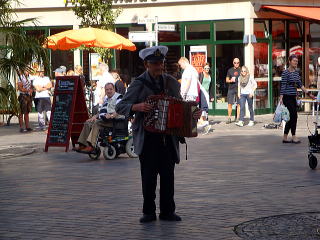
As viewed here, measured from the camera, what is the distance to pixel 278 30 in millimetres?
29734

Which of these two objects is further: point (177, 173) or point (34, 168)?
point (34, 168)

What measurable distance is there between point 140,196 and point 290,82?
25.5 feet

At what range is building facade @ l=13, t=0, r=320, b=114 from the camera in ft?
94.3

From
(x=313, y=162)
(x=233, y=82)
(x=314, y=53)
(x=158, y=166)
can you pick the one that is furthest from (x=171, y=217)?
(x=314, y=53)

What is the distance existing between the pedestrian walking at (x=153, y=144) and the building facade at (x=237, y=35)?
18342 mm

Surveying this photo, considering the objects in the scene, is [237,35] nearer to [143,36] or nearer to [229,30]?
[229,30]

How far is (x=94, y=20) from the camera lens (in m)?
29.5

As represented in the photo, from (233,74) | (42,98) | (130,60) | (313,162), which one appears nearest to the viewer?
(313,162)

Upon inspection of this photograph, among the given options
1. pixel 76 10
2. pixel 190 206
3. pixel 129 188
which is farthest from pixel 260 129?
pixel 190 206

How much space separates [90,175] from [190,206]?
146 inches

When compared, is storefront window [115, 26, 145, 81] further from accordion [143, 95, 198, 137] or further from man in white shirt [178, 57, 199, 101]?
accordion [143, 95, 198, 137]

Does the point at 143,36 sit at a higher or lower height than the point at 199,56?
higher

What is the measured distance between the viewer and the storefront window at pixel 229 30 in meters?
28.8

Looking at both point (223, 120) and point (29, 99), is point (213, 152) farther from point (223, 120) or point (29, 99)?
point (223, 120)
